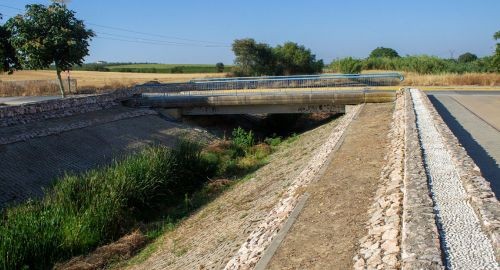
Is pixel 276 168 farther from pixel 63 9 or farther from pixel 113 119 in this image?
pixel 63 9

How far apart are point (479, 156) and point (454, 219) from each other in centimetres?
541

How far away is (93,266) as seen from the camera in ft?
34.0

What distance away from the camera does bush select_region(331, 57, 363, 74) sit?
52969 millimetres

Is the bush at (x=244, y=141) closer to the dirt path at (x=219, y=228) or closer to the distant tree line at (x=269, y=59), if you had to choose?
the dirt path at (x=219, y=228)

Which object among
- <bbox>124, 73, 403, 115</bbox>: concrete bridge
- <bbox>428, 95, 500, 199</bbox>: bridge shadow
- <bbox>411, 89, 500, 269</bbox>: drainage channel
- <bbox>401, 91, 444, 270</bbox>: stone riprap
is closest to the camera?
<bbox>401, 91, 444, 270</bbox>: stone riprap

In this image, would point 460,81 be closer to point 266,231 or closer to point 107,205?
point 107,205

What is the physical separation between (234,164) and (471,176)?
1353 cm

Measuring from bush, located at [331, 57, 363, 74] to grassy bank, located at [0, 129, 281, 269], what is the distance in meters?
35.2

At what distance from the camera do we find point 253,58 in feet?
191

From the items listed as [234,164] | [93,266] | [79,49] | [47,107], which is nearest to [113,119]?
[47,107]

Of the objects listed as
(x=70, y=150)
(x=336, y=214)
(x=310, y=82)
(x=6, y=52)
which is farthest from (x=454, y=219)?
(x=6, y=52)

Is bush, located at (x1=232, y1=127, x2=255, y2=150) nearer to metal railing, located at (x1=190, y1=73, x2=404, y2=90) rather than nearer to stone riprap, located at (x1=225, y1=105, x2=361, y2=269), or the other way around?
metal railing, located at (x1=190, y1=73, x2=404, y2=90)

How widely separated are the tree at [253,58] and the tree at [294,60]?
119 cm

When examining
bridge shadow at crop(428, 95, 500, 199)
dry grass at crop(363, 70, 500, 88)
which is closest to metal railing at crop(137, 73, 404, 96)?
dry grass at crop(363, 70, 500, 88)
